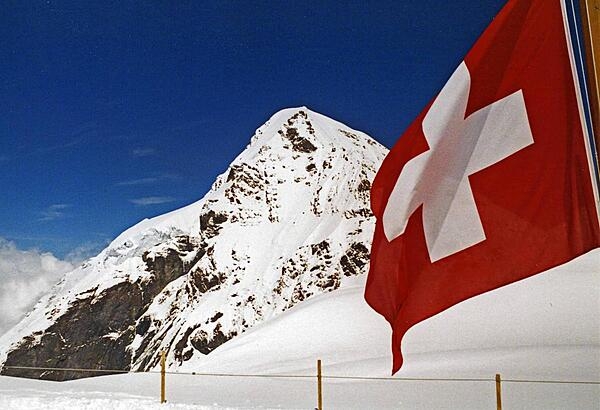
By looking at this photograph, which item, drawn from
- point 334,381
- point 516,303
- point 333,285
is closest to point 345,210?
point 333,285

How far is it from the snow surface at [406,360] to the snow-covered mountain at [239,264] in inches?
3150

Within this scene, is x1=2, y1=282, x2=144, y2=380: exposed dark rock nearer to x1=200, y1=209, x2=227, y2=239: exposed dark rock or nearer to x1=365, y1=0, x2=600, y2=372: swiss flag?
x1=200, y1=209, x2=227, y2=239: exposed dark rock

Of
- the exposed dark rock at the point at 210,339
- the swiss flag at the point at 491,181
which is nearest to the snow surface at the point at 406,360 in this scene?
the swiss flag at the point at 491,181

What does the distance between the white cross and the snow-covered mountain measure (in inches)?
3950

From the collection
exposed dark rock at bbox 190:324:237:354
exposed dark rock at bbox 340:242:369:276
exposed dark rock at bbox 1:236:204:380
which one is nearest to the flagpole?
exposed dark rock at bbox 340:242:369:276

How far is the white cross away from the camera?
4.29 m

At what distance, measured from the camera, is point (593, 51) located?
3502mm

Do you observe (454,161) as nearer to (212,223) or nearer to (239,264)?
(239,264)

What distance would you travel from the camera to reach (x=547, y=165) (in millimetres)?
4129

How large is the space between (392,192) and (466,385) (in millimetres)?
9109

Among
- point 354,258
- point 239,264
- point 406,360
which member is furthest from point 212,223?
point 406,360

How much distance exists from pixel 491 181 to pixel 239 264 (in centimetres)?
13027

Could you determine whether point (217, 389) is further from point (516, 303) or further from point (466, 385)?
point (516, 303)

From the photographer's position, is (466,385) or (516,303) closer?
(466,385)
